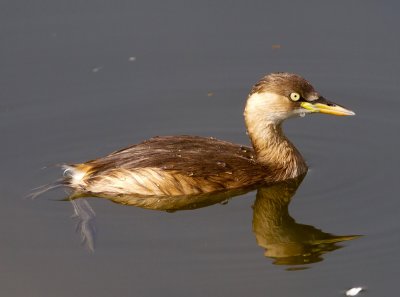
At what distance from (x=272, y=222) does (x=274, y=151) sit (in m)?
0.79

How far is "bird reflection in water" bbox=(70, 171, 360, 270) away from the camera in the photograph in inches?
310

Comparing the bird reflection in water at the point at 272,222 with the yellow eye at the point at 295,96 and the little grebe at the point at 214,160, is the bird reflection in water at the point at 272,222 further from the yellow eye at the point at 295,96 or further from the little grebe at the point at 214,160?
the yellow eye at the point at 295,96

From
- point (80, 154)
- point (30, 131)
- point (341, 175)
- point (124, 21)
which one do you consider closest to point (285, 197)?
point (341, 175)

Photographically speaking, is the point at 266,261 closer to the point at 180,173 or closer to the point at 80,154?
the point at 180,173

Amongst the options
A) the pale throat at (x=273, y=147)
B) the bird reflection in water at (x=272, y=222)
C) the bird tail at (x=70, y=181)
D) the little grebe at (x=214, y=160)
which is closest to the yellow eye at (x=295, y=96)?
the little grebe at (x=214, y=160)

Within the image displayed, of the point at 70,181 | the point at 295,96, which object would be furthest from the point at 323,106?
the point at 70,181

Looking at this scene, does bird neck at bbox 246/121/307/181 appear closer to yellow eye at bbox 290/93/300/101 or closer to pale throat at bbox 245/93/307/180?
pale throat at bbox 245/93/307/180

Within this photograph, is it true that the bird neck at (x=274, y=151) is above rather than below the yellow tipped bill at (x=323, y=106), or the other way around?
below

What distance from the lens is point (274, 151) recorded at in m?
8.99

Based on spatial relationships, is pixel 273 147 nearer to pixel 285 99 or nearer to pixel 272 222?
pixel 285 99

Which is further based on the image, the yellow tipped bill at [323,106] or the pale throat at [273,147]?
the pale throat at [273,147]

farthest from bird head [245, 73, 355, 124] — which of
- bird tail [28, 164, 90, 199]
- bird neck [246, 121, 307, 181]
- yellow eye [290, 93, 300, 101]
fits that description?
bird tail [28, 164, 90, 199]

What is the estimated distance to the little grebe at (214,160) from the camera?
8.48 metres

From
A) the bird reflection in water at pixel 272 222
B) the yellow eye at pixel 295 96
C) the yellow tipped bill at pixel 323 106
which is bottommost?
the bird reflection in water at pixel 272 222
